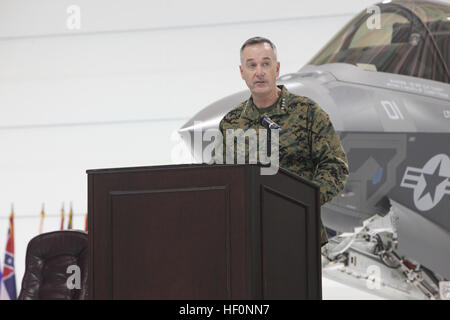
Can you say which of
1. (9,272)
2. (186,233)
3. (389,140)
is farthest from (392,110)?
(9,272)

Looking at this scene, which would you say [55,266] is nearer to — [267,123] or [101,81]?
[267,123]

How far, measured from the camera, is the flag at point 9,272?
7688 mm

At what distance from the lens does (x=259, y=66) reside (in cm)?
260

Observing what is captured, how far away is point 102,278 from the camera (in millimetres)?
1934

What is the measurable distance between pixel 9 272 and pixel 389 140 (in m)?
4.32

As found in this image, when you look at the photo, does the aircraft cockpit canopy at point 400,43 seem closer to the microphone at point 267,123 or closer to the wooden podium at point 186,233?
the microphone at point 267,123

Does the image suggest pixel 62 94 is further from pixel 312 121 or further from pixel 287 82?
pixel 312 121

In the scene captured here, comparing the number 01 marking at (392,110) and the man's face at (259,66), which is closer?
the man's face at (259,66)

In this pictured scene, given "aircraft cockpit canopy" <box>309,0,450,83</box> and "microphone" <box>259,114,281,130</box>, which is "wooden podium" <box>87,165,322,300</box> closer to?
"microphone" <box>259,114,281,130</box>

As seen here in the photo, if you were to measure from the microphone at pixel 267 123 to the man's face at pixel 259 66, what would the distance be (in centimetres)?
9

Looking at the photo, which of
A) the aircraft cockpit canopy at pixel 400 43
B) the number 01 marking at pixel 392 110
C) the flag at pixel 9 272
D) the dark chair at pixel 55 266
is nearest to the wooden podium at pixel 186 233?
the dark chair at pixel 55 266

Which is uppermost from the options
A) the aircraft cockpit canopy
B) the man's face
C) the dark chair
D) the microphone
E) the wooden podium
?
the aircraft cockpit canopy

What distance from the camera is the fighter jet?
15.9 ft

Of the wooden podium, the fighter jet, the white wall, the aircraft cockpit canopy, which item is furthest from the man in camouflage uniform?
the white wall
